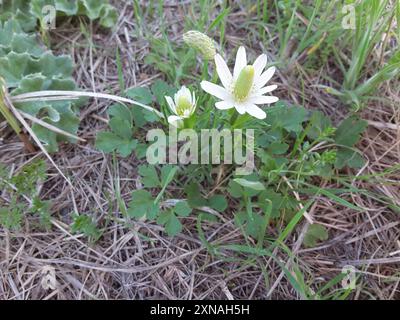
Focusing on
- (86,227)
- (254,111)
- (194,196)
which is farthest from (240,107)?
(86,227)

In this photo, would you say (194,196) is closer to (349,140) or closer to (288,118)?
(288,118)

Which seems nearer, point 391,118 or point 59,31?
point 391,118

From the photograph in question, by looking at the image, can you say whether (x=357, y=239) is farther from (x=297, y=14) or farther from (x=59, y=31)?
(x=59, y=31)

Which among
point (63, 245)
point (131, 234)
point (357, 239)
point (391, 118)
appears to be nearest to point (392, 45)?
point (391, 118)

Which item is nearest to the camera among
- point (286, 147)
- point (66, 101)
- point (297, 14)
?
point (286, 147)

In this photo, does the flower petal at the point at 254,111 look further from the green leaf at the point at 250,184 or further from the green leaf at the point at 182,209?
the green leaf at the point at 182,209

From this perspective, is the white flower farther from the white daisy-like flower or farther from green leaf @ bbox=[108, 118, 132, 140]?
green leaf @ bbox=[108, 118, 132, 140]

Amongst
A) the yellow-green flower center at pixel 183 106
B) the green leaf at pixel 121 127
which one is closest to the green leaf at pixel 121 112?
the green leaf at pixel 121 127
